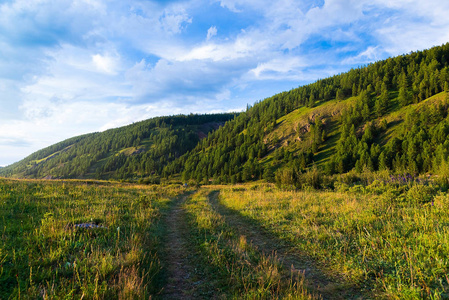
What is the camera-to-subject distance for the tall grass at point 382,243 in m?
3.97

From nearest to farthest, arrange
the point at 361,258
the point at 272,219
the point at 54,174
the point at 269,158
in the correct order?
the point at 361,258
the point at 272,219
the point at 269,158
the point at 54,174

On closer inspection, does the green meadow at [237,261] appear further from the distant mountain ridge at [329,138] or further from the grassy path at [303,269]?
the distant mountain ridge at [329,138]

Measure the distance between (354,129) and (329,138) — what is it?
41.3ft

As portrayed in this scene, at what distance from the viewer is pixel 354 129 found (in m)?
87.1

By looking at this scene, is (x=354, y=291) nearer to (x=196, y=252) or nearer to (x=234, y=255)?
(x=234, y=255)

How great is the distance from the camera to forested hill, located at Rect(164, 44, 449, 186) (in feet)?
202

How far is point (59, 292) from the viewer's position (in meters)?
3.41

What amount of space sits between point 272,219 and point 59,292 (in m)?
9.00

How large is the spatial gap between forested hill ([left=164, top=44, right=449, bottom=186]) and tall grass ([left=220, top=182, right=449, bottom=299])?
17.1 metres

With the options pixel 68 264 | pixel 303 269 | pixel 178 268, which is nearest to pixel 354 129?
pixel 303 269

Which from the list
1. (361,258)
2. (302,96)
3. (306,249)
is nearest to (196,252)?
(306,249)

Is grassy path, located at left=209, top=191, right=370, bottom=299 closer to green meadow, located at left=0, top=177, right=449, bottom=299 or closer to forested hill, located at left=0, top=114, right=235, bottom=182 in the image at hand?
green meadow, located at left=0, top=177, right=449, bottom=299

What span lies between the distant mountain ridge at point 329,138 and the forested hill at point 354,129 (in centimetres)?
31

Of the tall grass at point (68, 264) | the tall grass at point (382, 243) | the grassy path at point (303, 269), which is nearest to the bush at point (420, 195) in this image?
the tall grass at point (382, 243)
